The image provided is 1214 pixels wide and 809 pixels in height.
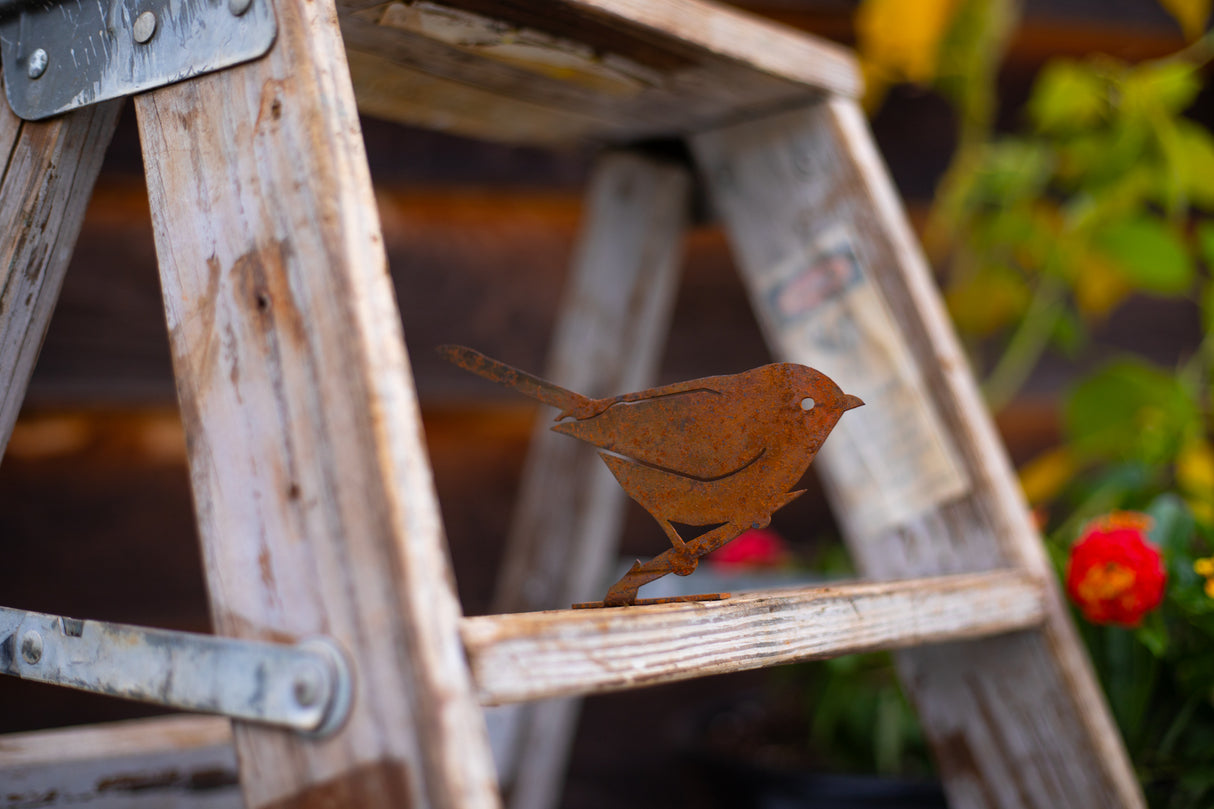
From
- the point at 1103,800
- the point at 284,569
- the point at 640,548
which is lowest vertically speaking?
the point at 640,548

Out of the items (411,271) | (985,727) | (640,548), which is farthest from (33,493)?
(985,727)

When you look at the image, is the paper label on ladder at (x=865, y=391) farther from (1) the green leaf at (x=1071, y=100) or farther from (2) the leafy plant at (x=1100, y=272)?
(1) the green leaf at (x=1071, y=100)

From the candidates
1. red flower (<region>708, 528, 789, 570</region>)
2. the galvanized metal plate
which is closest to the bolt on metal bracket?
the galvanized metal plate

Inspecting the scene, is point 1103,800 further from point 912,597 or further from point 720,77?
point 720,77

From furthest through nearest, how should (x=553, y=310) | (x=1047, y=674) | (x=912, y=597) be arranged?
1. (x=553, y=310)
2. (x=1047, y=674)
3. (x=912, y=597)

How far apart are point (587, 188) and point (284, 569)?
101 cm

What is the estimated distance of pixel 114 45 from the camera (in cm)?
51

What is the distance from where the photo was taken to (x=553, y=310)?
4.54ft

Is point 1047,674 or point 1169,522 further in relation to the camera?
point 1169,522

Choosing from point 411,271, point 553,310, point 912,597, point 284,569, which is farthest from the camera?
point 553,310

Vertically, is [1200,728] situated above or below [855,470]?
below

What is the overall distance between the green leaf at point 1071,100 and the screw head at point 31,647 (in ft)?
4.10

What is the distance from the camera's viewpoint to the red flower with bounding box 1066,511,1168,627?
0.76 m

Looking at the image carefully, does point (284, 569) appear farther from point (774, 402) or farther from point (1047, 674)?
point (1047, 674)
